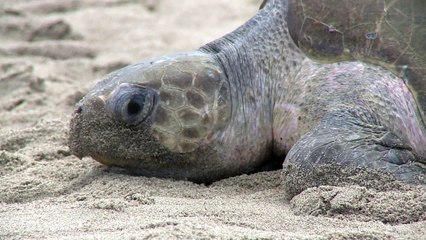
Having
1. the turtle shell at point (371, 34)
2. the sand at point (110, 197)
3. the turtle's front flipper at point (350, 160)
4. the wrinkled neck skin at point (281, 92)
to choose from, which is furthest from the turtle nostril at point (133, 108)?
the turtle shell at point (371, 34)

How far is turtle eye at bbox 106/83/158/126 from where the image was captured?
9.02ft

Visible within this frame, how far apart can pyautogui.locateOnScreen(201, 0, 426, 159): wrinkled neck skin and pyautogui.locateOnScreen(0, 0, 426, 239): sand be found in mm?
167

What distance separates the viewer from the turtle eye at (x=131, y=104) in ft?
9.02

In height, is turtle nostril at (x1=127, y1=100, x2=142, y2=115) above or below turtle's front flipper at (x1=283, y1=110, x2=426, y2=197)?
above

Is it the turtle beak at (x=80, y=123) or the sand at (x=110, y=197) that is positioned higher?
the turtle beak at (x=80, y=123)

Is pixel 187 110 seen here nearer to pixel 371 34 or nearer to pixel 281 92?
pixel 281 92

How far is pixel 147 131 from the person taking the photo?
9.04 feet

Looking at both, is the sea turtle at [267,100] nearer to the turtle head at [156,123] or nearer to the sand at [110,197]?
the turtle head at [156,123]

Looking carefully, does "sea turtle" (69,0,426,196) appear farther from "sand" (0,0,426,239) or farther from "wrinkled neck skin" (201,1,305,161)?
"sand" (0,0,426,239)

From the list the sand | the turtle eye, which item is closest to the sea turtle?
the turtle eye

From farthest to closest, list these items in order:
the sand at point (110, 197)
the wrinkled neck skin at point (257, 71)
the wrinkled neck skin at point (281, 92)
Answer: the wrinkled neck skin at point (257, 71) < the wrinkled neck skin at point (281, 92) < the sand at point (110, 197)

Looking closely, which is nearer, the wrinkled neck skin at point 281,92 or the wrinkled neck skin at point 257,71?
the wrinkled neck skin at point 281,92

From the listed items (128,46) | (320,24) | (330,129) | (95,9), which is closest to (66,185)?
(330,129)

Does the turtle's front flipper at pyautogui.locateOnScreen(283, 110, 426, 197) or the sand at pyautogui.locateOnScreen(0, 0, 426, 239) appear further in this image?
the turtle's front flipper at pyautogui.locateOnScreen(283, 110, 426, 197)
